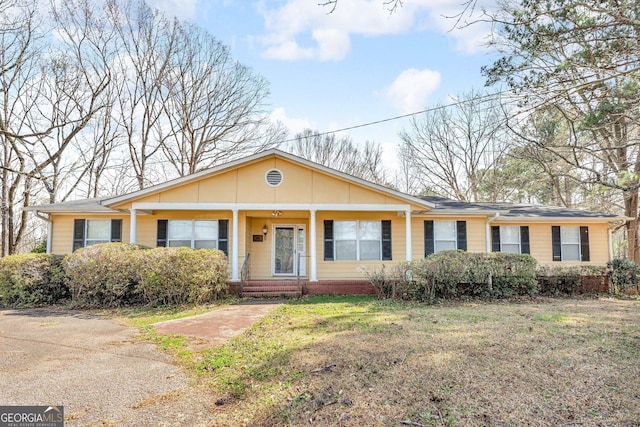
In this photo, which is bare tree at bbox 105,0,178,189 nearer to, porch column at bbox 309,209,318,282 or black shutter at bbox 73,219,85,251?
black shutter at bbox 73,219,85,251

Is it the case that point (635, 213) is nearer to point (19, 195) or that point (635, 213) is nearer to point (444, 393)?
point (444, 393)

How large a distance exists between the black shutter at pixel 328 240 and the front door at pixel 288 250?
0.92 m

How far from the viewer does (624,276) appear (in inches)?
440

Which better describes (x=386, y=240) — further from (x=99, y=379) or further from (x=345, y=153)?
(x=345, y=153)

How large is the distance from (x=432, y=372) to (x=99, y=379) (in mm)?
3758

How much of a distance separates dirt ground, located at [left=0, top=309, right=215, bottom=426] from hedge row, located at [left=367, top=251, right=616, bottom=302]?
6.32 metres

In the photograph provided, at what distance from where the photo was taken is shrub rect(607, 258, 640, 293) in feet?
36.6

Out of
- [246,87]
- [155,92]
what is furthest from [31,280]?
[246,87]

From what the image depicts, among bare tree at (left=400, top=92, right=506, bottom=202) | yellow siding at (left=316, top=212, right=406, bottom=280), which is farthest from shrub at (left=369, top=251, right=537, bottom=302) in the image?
bare tree at (left=400, top=92, right=506, bottom=202)

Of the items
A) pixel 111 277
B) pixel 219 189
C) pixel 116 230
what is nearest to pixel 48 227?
pixel 116 230

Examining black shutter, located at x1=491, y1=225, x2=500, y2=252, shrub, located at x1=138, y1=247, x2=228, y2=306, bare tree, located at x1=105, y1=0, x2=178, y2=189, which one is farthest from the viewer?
bare tree, located at x1=105, y1=0, x2=178, y2=189

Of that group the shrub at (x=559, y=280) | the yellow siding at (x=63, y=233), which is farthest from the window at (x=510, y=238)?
the yellow siding at (x=63, y=233)

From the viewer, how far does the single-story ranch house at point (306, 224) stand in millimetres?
11617

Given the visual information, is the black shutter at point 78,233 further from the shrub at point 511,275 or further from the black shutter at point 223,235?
the shrub at point 511,275
